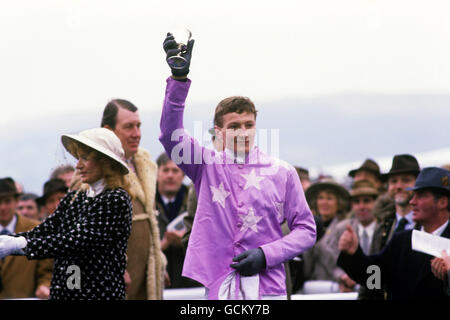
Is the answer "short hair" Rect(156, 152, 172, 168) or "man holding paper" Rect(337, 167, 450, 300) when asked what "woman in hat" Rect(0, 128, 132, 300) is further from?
"short hair" Rect(156, 152, 172, 168)

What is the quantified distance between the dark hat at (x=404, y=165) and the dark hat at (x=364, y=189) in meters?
1.14

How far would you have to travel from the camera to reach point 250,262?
3.95 m

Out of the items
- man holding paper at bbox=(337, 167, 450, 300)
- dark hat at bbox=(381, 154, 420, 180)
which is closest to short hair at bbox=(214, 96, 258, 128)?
man holding paper at bbox=(337, 167, 450, 300)

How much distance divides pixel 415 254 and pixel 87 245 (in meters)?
2.40

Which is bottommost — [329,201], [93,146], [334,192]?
[329,201]

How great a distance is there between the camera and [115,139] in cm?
484

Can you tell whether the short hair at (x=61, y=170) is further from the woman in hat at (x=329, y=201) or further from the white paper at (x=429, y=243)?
the white paper at (x=429, y=243)

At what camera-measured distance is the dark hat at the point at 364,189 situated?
875 cm

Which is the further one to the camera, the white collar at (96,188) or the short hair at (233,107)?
the white collar at (96,188)

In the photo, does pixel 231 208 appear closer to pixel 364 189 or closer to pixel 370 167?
pixel 364 189

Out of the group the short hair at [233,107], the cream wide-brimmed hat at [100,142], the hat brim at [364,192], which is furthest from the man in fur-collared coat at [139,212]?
the hat brim at [364,192]

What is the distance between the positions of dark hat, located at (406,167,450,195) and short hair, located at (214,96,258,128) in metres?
2.02

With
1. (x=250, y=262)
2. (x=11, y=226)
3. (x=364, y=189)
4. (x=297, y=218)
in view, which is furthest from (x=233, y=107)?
(x=364, y=189)
